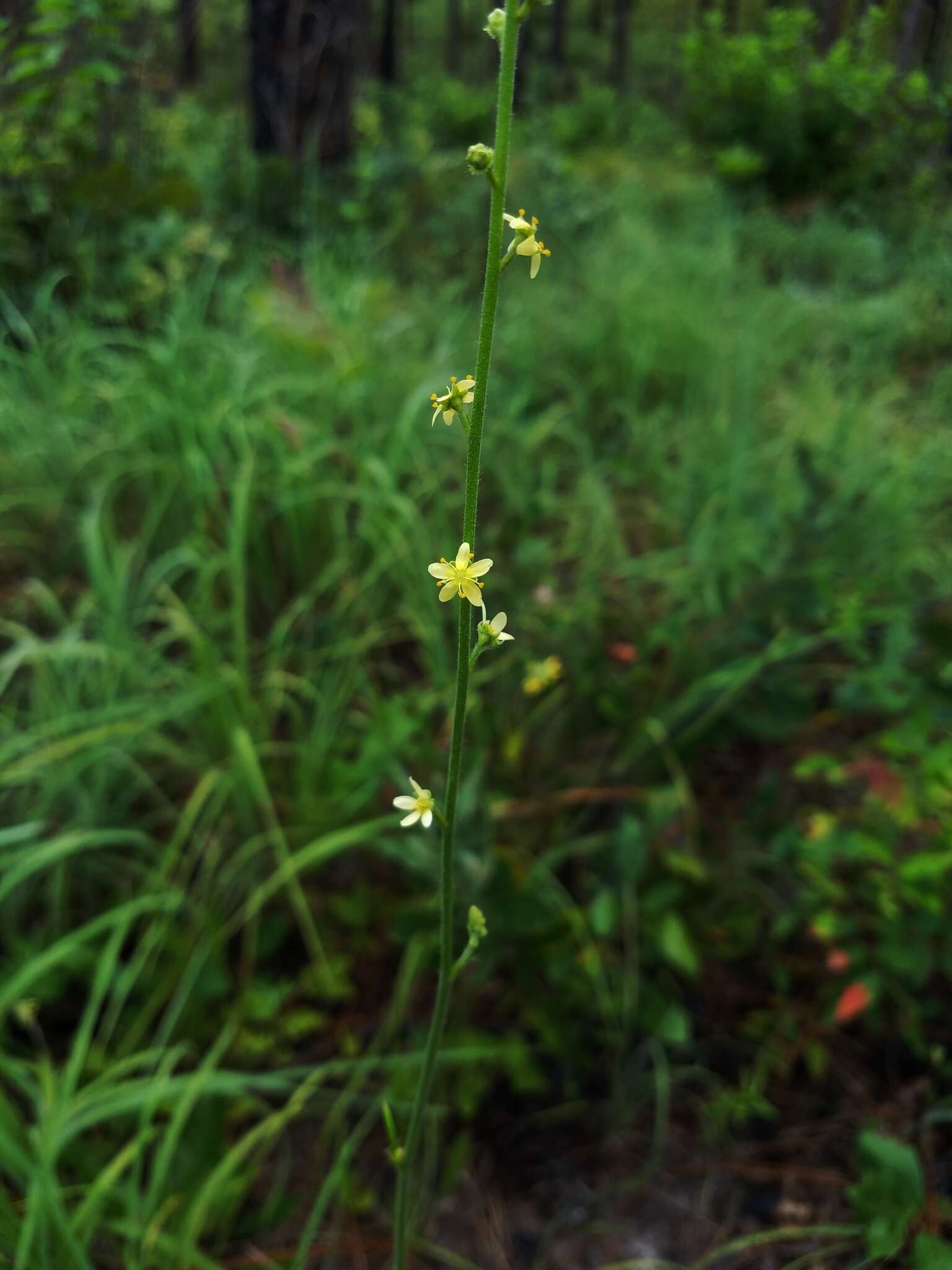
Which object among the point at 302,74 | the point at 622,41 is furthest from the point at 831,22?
the point at 622,41

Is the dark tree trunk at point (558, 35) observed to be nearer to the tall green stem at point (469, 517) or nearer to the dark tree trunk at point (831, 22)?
the dark tree trunk at point (831, 22)

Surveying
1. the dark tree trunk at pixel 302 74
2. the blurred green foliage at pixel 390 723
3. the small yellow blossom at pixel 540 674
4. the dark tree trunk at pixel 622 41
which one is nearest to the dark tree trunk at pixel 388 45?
the dark tree trunk at pixel 622 41

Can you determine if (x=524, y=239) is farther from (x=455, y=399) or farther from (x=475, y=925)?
(x=475, y=925)

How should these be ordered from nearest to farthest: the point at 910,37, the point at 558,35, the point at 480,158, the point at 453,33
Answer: the point at 480,158
the point at 910,37
the point at 558,35
the point at 453,33

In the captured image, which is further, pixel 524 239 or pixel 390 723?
pixel 390 723

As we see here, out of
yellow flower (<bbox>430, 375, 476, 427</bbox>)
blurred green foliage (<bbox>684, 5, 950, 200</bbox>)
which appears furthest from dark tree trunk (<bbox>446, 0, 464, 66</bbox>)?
yellow flower (<bbox>430, 375, 476, 427</bbox>)
